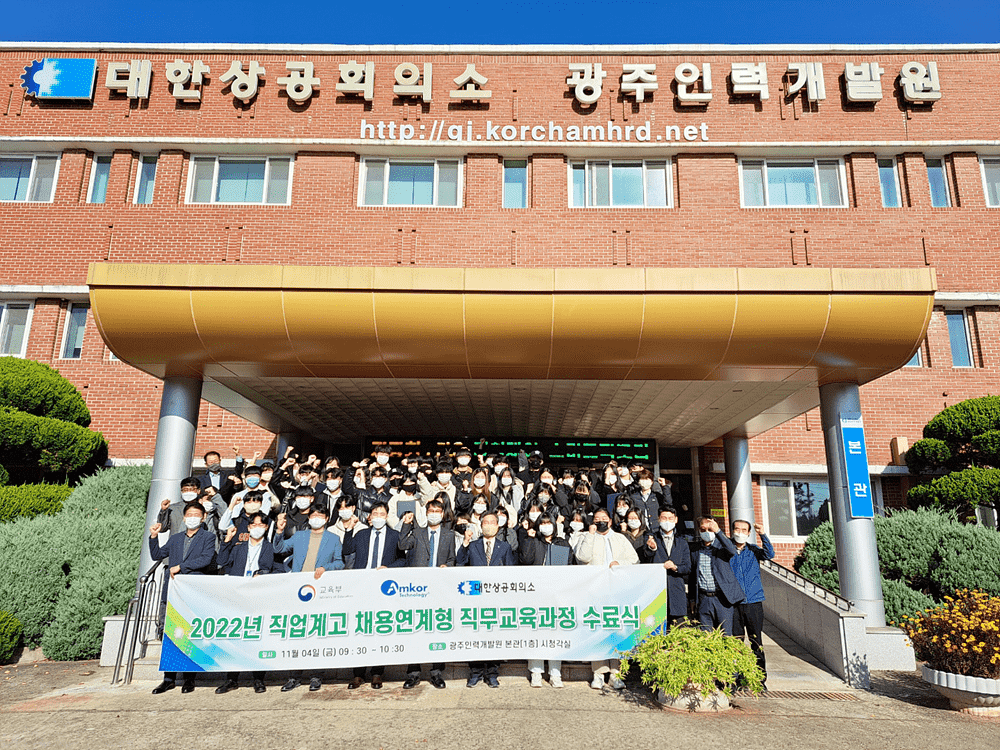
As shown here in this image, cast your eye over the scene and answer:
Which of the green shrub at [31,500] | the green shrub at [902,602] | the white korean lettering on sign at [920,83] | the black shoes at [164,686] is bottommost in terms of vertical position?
the black shoes at [164,686]

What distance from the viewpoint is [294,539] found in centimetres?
781

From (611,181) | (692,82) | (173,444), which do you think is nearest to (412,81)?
(611,181)

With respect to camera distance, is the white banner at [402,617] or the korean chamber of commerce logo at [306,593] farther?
the korean chamber of commerce logo at [306,593]

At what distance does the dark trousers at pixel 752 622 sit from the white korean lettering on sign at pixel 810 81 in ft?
52.9

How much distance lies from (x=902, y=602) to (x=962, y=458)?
5756mm

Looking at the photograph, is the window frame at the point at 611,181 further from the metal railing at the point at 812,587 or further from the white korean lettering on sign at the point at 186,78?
the white korean lettering on sign at the point at 186,78

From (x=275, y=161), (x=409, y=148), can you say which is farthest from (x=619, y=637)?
(x=275, y=161)

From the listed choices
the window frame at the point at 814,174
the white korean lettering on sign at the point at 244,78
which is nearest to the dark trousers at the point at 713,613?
the window frame at the point at 814,174

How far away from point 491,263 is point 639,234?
4.29m

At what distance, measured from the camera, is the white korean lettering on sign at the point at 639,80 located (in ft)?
60.1

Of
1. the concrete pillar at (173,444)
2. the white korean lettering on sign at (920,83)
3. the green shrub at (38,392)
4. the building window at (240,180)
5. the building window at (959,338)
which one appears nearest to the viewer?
the concrete pillar at (173,444)

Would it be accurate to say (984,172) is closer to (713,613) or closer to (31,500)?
(713,613)

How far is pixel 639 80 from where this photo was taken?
728 inches

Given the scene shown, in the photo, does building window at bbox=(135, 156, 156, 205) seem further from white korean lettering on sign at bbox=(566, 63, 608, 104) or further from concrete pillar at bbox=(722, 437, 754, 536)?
concrete pillar at bbox=(722, 437, 754, 536)
